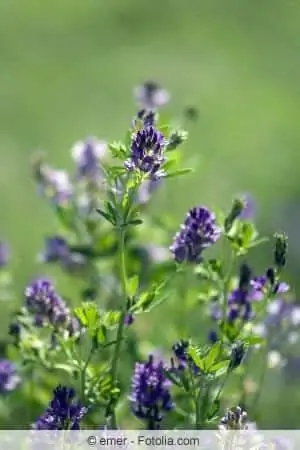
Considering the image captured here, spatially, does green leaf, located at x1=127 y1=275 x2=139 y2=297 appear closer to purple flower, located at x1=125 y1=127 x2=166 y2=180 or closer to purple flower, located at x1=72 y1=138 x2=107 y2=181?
purple flower, located at x1=125 y1=127 x2=166 y2=180

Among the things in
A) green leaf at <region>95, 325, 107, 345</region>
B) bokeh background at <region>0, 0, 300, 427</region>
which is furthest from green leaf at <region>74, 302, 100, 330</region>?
bokeh background at <region>0, 0, 300, 427</region>

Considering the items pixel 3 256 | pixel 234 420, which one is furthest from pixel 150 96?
pixel 234 420

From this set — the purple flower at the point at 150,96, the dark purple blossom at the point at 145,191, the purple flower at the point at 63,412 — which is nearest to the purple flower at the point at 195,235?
the purple flower at the point at 63,412

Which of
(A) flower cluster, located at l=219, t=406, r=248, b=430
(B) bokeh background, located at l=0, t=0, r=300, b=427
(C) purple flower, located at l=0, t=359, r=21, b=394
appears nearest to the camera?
(A) flower cluster, located at l=219, t=406, r=248, b=430

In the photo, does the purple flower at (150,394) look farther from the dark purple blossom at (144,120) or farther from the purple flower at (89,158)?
the purple flower at (89,158)

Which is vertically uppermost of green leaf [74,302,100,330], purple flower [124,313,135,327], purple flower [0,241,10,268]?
purple flower [0,241,10,268]

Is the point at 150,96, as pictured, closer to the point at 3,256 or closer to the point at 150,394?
the point at 3,256

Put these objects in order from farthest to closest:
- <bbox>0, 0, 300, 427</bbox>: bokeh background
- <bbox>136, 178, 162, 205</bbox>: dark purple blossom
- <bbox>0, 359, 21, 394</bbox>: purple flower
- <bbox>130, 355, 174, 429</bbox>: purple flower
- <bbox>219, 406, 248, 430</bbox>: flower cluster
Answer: <bbox>0, 0, 300, 427</bbox>: bokeh background → <bbox>136, 178, 162, 205</bbox>: dark purple blossom → <bbox>0, 359, 21, 394</bbox>: purple flower → <bbox>130, 355, 174, 429</bbox>: purple flower → <bbox>219, 406, 248, 430</bbox>: flower cluster
